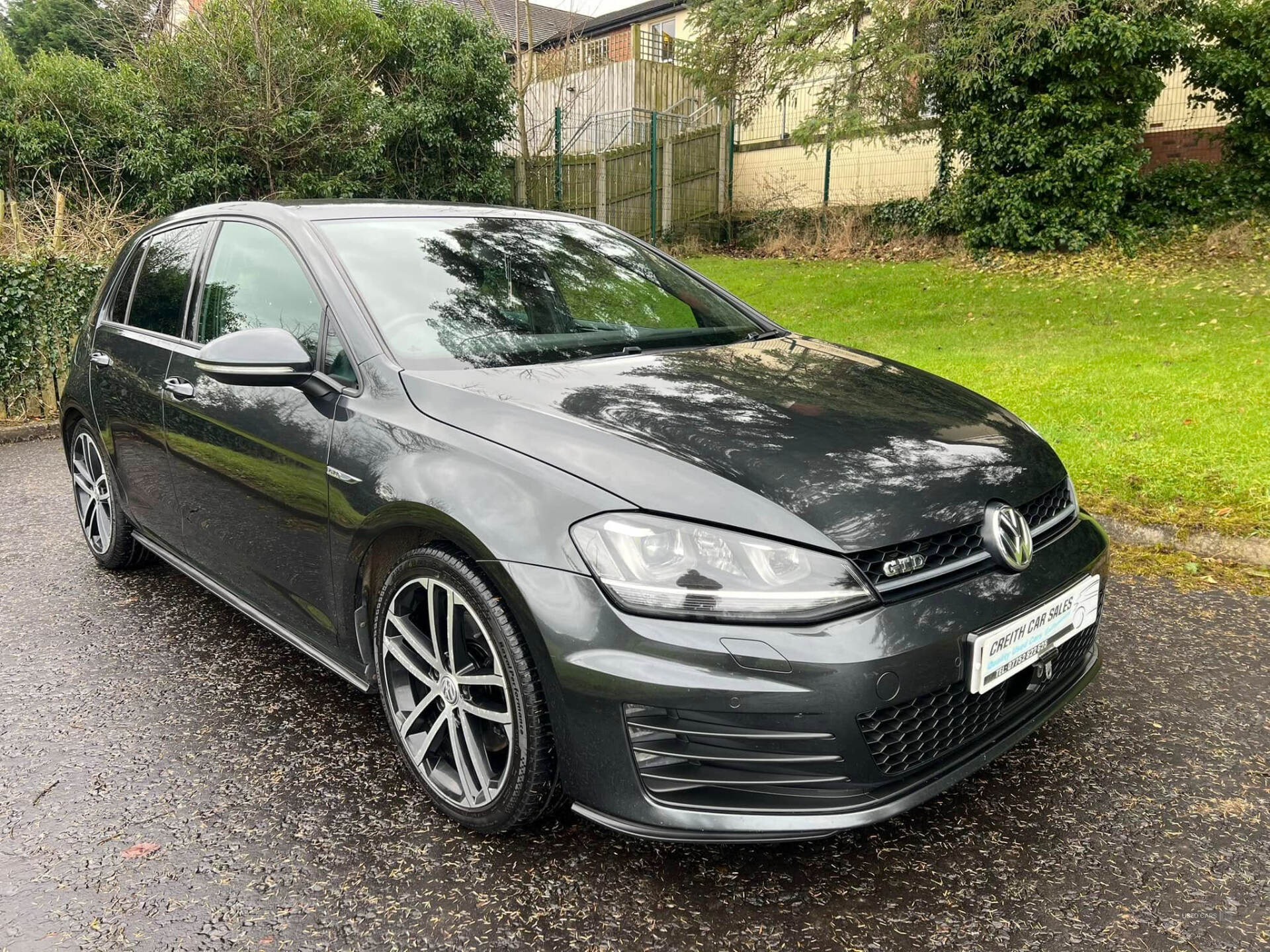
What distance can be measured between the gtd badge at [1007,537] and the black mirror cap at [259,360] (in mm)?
1884

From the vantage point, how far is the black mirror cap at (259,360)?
2.65 meters

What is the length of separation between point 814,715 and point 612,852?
2.41 ft

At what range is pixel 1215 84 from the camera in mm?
12703

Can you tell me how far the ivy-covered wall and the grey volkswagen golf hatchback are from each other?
5269mm

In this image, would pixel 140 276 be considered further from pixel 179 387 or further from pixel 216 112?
pixel 216 112

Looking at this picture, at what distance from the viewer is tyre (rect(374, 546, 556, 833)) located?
2.16 metres

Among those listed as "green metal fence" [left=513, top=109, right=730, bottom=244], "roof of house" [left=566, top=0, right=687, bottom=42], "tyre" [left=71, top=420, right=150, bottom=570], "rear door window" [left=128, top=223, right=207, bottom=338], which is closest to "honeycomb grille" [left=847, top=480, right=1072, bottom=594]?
"rear door window" [left=128, top=223, right=207, bottom=338]

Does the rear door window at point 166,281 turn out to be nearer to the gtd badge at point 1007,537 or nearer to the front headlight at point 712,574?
the front headlight at point 712,574

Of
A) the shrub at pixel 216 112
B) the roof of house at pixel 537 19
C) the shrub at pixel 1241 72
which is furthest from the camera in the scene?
the roof of house at pixel 537 19

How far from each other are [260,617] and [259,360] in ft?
3.16

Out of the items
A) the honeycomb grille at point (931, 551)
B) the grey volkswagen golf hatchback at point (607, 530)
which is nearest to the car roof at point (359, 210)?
the grey volkswagen golf hatchback at point (607, 530)

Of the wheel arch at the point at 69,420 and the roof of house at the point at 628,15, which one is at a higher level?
the roof of house at the point at 628,15

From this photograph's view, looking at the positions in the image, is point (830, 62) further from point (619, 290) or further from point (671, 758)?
point (671, 758)

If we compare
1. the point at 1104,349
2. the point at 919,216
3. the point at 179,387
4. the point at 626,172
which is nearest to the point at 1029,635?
the point at 179,387
